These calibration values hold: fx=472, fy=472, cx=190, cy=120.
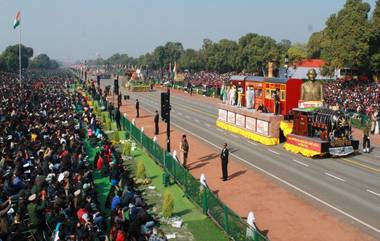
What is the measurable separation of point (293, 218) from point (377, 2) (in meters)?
48.1

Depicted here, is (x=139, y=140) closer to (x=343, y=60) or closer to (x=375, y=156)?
(x=375, y=156)

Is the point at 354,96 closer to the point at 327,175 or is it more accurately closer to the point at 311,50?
the point at 327,175

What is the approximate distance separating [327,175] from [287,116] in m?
8.38

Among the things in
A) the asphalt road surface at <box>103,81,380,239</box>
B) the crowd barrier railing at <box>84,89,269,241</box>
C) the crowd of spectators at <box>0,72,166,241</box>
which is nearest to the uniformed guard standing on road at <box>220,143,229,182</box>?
the crowd barrier railing at <box>84,89,269,241</box>

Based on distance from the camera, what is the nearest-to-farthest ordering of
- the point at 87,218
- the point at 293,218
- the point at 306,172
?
the point at 87,218 → the point at 293,218 → the point at 306,172

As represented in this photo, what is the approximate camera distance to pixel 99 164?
22.1m

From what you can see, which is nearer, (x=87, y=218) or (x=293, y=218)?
(x=87, y=218)

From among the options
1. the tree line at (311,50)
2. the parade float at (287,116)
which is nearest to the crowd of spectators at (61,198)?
the parade float at (287,116)

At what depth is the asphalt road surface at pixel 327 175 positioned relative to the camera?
58.5ft

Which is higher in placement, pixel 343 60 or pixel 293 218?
pixel 343 60

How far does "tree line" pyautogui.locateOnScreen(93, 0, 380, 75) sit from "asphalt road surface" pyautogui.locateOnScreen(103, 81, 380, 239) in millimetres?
8218

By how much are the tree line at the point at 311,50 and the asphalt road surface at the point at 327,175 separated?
822cm

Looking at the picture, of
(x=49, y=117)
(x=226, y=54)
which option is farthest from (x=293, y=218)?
(x=226, y=54)

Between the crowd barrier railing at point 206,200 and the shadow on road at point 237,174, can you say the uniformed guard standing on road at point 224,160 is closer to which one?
the shadow on road at point 237,174
